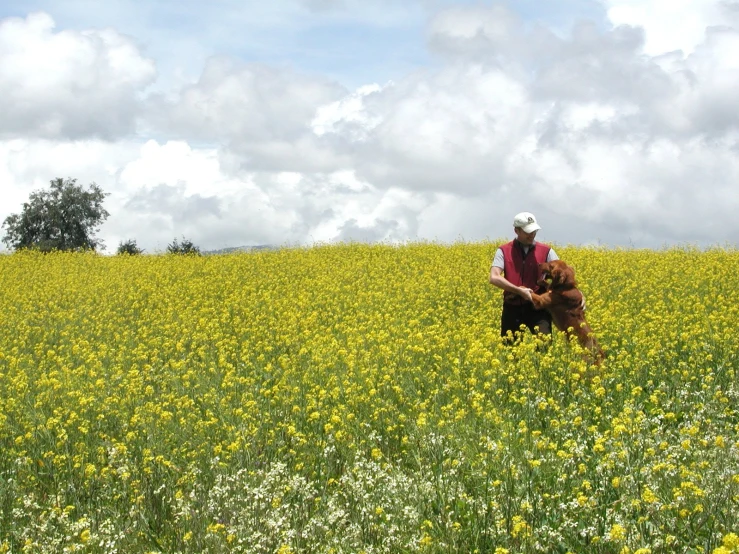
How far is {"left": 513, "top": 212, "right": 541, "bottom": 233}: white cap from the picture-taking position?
27.2ft

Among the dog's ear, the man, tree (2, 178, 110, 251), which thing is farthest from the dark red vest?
tree (2, 178, 110, 251)

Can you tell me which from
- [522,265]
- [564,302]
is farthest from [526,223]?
[564,302]

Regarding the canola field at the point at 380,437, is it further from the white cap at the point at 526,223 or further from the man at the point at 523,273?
the white cap at the point at 526,223

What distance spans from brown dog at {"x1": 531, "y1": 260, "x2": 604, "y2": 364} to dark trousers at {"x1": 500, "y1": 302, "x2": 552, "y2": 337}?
383 mm

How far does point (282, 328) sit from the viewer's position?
1180 cm

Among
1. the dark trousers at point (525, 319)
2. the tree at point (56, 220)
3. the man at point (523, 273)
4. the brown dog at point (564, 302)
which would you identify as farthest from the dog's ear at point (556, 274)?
the tree at point (56, 220)

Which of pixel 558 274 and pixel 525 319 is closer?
pixel 558 274

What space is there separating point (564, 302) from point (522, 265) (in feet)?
2.45

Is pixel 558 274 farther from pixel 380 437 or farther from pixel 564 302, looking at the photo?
pixel 380 437

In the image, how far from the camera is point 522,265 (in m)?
8.66

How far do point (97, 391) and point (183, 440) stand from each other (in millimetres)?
1983

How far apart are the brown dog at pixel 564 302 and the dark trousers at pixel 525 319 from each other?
38 cm

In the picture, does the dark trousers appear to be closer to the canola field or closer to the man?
the man

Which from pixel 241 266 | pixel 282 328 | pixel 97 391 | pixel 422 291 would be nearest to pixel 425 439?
pixel 97 391
